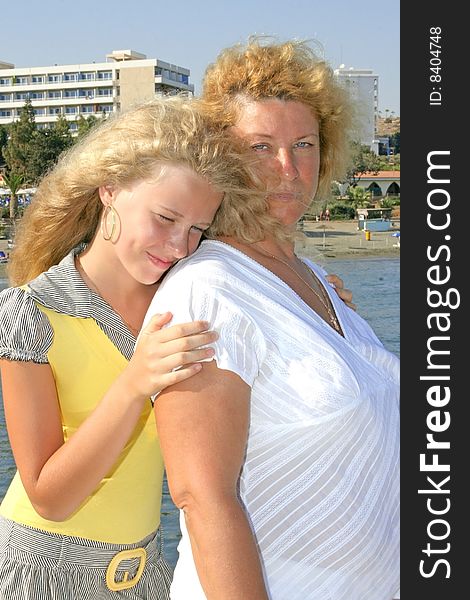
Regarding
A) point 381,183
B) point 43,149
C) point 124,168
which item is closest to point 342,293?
point 124,168

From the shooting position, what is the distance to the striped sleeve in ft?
5.80

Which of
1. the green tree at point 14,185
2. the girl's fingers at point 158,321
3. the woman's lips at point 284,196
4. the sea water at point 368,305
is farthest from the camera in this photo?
the green tree at point 14,185

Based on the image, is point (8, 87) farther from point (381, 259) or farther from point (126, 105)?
point (126, 105)

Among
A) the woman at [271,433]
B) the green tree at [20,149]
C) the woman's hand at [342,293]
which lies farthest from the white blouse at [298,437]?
the green tree at [20,149]

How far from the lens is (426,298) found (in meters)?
1.42

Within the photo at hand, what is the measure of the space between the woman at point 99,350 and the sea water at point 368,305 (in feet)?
18.8

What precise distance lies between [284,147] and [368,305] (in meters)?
24.7

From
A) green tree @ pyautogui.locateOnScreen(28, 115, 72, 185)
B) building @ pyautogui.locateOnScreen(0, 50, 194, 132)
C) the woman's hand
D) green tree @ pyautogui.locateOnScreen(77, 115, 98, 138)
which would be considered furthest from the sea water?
building @ pyautogui.locateOnScreen(0, 50, 194, 132)

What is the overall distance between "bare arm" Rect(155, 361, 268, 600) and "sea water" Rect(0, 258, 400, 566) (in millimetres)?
6261

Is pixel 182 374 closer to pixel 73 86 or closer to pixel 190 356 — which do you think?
pixel 190 356

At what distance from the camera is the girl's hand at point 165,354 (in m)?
1.47

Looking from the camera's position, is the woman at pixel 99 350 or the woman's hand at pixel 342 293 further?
the woman's hand at pixel 342 293

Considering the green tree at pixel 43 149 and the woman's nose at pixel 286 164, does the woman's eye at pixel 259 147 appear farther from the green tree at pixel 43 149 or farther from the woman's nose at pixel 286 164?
the green tree at pixel 43 149

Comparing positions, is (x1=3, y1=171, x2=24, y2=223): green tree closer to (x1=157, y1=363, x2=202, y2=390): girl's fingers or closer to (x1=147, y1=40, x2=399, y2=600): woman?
(x1=147, y1=40, x2=399, y2=600): woman
